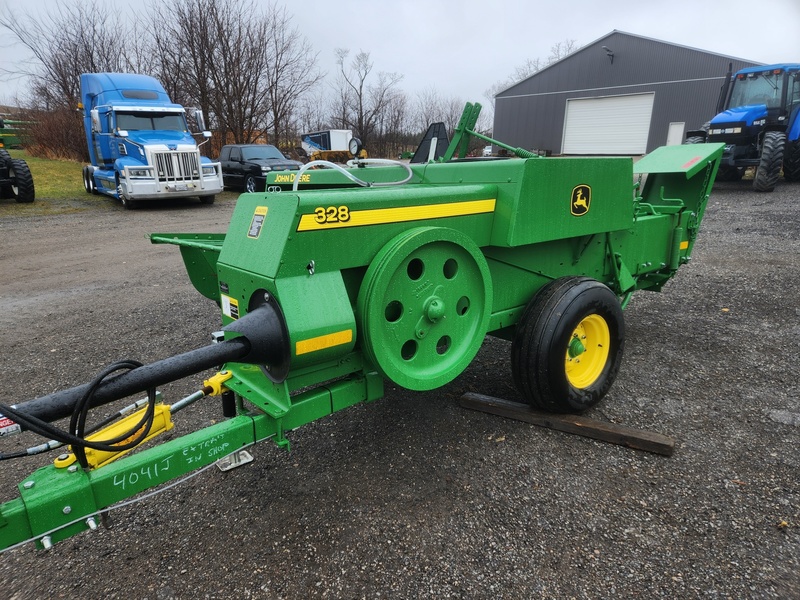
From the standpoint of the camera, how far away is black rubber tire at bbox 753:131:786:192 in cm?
1173

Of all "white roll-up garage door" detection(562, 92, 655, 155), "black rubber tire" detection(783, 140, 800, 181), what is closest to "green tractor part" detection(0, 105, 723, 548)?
"black rubber tire" detection(783, 140, 800, 181)

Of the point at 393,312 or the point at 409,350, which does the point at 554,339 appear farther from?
the point at 393,312

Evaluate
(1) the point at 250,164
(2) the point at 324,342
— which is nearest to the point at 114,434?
(2) the point at 324,342

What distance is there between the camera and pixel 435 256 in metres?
2.36

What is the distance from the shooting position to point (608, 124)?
84.7ft

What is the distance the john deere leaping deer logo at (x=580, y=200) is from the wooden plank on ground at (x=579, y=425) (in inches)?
44.2

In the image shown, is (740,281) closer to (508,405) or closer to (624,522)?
(508,405)

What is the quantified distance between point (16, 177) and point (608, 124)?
78.2ft

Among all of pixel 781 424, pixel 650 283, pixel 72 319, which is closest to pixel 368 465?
pixel 781 424

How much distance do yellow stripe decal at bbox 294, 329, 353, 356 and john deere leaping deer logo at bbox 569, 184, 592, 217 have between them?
58.8 inches

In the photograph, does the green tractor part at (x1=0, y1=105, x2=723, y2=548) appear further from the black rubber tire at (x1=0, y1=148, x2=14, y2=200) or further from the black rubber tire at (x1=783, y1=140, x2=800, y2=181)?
the black rubber tire at (x1=0, y1=148, x2=14, y2=200)

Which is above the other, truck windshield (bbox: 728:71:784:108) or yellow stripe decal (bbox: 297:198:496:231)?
truck windshield (bbox: 728:71:784:108)

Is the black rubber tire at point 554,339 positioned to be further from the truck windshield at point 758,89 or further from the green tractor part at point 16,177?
the green tractor part at point 16,177

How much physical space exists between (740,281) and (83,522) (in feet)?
21.3
